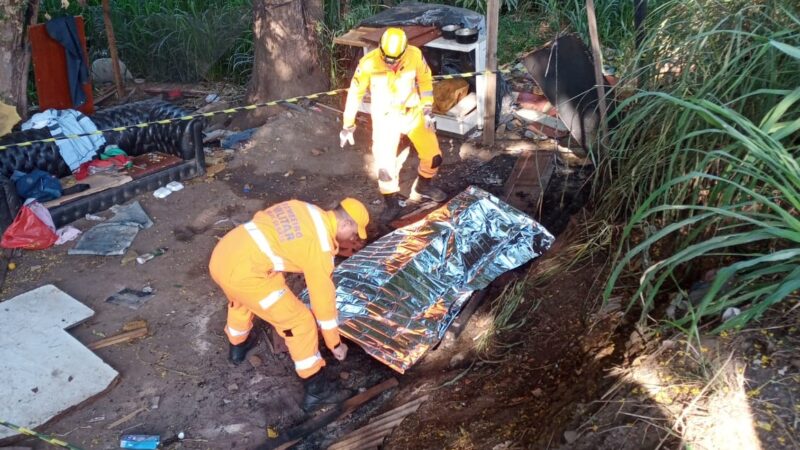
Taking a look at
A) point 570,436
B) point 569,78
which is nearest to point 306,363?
point 570,436

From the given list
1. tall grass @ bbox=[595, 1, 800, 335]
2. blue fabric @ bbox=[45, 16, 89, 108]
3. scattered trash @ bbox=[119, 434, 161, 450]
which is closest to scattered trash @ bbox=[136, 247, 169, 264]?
scattered trash @ bbox=[119, 434, 161, 450]

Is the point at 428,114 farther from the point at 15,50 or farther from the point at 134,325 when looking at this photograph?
the point at 15,50

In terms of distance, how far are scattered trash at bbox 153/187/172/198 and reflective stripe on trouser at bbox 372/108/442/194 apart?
226 cm

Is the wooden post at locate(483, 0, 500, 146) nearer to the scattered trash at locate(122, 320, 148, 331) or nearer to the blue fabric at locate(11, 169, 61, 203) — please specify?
the scattered trash at locate(122, 320, 148, 331)

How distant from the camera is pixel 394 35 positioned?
19.3 feet

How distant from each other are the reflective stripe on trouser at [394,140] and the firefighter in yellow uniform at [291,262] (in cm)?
213

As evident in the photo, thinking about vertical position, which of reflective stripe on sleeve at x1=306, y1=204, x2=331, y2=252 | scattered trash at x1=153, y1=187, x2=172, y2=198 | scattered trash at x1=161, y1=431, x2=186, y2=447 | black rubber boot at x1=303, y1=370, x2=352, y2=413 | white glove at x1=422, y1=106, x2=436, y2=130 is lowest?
scattered trash at x1=161, y1=431, x2=186, y2=447

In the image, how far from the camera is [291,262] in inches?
165

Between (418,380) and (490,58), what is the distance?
3.72 m

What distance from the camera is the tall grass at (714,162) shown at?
10.2 ft

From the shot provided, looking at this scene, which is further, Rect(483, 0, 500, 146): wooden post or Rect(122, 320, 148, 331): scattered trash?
Rect(483, 0, 500, 146): wooden post

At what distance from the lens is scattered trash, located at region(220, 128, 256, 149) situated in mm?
7980

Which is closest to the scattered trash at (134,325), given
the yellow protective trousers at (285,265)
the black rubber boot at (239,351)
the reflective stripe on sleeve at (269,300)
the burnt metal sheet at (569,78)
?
the black rubber boot at (239,351)

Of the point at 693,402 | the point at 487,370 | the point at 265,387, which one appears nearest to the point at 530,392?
the point at 487,370
